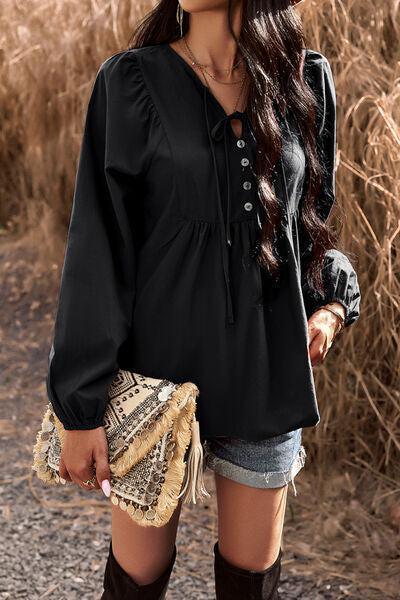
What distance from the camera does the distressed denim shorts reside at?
1541 mm

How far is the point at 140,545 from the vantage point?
Answer: 160 cm

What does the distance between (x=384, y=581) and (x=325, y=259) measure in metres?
1.37

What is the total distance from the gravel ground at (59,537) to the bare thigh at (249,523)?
1.10 metres

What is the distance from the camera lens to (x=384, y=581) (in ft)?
8.73

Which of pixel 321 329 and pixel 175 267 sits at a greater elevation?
pixel 175 267

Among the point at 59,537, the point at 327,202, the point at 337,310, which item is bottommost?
the point at 59,537

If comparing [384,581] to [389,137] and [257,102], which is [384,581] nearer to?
[389,137]

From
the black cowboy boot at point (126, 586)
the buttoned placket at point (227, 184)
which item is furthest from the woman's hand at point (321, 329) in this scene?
the black cowboy boot at point (126, 586)

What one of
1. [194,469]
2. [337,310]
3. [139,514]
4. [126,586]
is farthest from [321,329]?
[126,586]

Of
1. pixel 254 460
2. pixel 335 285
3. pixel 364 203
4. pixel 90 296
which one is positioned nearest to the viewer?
pixel 90 296

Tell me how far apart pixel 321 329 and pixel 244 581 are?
0.48 metres

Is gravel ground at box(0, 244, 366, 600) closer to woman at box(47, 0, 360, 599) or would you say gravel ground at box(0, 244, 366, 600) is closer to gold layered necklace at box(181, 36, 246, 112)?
woman at box(47, 0, 360, 599)

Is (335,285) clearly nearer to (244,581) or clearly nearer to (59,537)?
(244,581)

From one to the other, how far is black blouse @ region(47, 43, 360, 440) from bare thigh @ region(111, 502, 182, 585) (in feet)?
0.73
